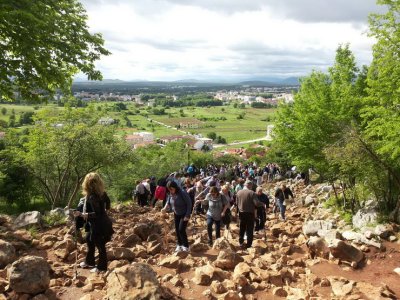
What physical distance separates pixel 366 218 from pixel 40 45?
475 inches

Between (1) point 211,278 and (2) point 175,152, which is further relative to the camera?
(2) point 175,152

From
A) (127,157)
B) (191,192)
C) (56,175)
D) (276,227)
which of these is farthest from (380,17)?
(56,175)

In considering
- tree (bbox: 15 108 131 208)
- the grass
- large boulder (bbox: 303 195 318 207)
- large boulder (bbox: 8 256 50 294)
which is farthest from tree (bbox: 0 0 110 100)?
the grass

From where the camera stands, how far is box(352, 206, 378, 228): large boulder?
1280 cm

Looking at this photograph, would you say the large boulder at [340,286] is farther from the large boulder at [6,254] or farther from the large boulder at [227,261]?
the large boulder at [6,254]

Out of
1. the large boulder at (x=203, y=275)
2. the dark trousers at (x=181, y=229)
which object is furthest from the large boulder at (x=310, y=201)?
the large boulder at (x=203, y=275)

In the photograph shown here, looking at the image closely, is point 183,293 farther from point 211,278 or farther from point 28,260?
point 28,260

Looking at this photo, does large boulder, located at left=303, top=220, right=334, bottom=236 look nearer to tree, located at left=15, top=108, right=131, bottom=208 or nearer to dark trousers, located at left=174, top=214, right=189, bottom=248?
dark trousers, located at left=174, top=214, right=189, bottom=248

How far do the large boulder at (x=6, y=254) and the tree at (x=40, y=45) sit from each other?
353 cm

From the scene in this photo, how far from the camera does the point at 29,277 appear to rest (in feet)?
19.7

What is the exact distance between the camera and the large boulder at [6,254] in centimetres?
744

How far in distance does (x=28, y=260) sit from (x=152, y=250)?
3041mm

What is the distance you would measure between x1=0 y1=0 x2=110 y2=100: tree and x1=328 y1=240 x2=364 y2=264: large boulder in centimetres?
767

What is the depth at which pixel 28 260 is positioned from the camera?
629cm
